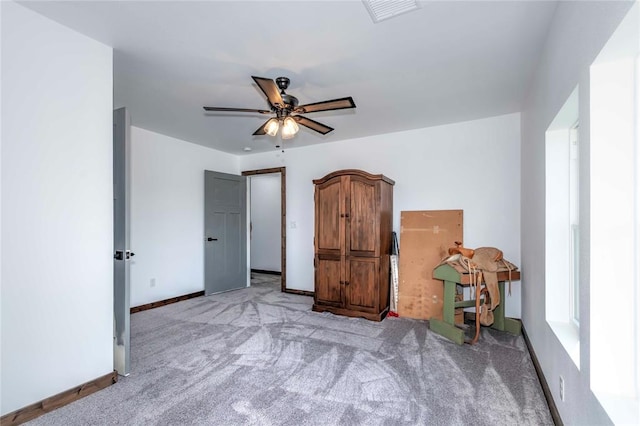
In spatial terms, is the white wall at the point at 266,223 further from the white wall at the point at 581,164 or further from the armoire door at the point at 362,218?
the white wall at the point at 581,164

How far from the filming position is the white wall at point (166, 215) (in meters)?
4.25

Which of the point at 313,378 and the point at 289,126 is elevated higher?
the point at 289,126

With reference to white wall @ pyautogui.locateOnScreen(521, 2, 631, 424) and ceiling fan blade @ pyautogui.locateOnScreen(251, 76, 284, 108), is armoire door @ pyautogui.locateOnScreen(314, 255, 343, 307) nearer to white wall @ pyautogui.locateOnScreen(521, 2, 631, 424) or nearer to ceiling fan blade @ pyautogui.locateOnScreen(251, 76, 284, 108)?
white wall @ pyautogui.locateOnScreen(521, 2, 631, 424)

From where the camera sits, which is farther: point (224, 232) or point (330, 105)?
point (224, 232)

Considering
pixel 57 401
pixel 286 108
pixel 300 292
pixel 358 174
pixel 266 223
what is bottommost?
pixel 300 292

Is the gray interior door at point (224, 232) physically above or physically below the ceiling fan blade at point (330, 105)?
below

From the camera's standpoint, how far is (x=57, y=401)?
6.56 ft

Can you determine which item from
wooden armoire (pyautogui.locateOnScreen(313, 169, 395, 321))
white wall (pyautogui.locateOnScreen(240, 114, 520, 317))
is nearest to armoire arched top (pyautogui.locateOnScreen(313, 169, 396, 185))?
wooden armoire (pyautogui.locateOnScreen(313, 169, 395, 321))

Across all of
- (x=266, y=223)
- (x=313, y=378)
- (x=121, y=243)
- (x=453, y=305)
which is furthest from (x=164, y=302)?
(x=453, y=305)

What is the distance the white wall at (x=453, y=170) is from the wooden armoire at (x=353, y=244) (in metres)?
0.44

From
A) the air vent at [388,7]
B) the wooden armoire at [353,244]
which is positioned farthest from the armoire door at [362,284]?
the air vent at [388,7]

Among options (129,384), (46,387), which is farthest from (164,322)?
(46,387)

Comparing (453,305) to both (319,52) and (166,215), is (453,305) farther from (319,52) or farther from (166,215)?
(166,215)

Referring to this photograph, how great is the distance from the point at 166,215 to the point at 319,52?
3.46 meters
